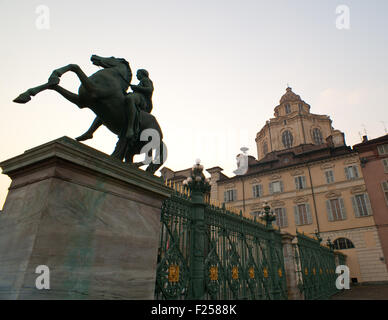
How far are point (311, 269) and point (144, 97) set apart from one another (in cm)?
1184

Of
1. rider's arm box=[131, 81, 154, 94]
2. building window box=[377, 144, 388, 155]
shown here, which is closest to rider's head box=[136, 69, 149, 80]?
rider's arm box=[131, 81, 154, 94]

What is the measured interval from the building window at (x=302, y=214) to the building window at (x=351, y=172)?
491 cm

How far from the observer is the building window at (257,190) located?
30100 mm

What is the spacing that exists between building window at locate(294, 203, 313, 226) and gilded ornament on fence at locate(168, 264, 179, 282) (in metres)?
25.5

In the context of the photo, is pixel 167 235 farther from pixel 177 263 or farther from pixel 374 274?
pixel 374 274

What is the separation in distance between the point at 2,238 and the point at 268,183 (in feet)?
96.6

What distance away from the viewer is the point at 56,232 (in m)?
2.63

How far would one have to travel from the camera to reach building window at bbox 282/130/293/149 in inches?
1556

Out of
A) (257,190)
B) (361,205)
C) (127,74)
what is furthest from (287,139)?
(127,74)

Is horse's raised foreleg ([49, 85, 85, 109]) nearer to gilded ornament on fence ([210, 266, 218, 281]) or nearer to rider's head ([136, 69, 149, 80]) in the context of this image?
rider's head ([136, 69, 149, 80])

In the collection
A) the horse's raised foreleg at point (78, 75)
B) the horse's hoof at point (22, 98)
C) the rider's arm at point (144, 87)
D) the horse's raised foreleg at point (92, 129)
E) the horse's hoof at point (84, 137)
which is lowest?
the horse's hoof at point (22, 98)

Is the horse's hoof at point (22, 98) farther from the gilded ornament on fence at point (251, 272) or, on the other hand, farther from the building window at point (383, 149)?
the building window at point (383, 149)

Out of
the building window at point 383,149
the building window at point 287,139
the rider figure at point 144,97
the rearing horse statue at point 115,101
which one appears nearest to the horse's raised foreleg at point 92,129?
the rider figure at point 144,97

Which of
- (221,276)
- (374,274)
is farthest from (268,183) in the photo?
(221,276)
